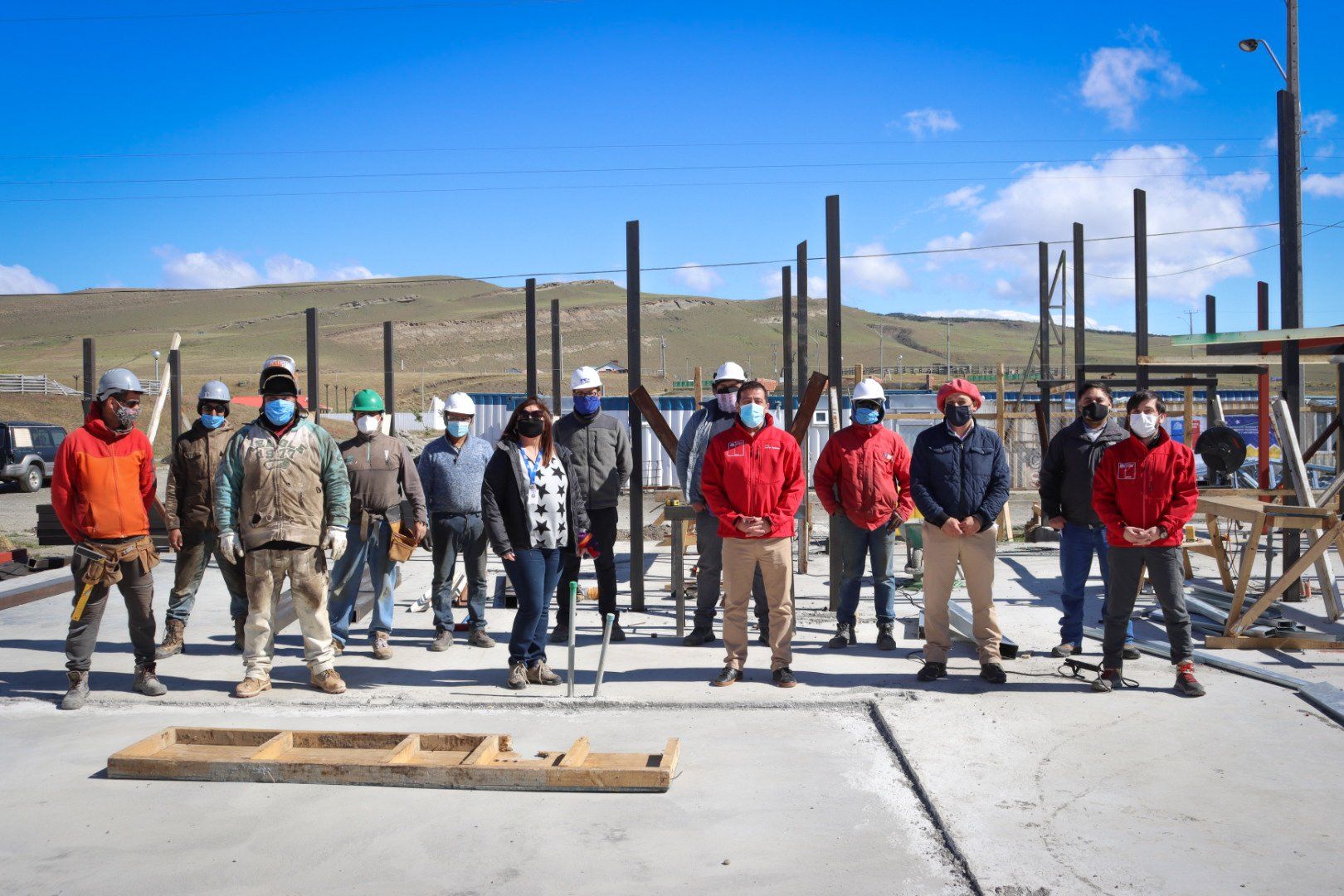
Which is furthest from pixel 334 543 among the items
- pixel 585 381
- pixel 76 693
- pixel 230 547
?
pixel 585 381

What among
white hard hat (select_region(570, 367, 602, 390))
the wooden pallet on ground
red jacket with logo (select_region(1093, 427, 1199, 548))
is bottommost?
the wooden pallet on ground

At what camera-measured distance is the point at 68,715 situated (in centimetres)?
632

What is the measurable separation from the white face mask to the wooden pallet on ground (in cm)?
355

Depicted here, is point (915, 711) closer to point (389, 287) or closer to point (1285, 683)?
point (1285, 683)

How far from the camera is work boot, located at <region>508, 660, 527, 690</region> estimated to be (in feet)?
22.0

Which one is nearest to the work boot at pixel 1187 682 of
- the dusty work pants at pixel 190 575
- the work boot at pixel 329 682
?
the work boot at pixel 329 682

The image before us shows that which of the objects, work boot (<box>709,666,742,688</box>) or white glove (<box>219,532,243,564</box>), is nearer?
white glove (<box>219,532,243,564</box>)

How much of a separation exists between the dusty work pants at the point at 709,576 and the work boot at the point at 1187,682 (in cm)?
279

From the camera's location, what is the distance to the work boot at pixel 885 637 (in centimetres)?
777

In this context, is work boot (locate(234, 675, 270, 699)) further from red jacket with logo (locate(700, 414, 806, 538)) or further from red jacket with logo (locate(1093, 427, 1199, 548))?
red jacket with logo (locate(1093, 427, 1199, 548))

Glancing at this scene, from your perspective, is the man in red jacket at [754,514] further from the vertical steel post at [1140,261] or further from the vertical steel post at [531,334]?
the vertical steel post at [1140,261]

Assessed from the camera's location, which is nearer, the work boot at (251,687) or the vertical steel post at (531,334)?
the work boot at (251,687)

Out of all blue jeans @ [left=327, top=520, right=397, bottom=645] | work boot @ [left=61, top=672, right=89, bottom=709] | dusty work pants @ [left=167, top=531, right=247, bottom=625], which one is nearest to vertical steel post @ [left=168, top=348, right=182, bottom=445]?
dusty work pants @ [left=167, top=531, right=247, bottom=625]

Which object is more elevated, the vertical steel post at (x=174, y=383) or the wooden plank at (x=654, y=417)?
the vertical steel post at (x=174, y=383)
